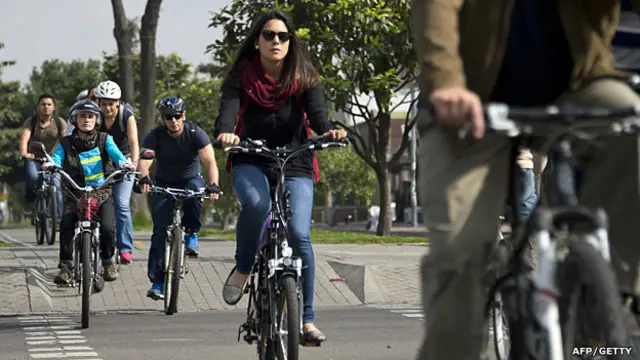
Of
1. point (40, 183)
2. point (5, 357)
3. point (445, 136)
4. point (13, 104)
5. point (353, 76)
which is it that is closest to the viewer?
point (445, 136)

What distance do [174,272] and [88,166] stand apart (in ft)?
3.72

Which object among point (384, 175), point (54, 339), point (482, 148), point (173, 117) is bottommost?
point (54, 339)

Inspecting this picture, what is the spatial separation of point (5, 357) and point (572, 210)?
5.71m

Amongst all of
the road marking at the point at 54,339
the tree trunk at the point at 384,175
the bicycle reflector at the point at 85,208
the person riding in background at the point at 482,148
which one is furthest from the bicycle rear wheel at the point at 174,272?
the tree trunk at the point at 384,175

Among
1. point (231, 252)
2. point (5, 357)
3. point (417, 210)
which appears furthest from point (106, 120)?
point (417, 210)

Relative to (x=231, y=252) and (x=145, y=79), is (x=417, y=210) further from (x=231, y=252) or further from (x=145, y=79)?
(x=231, y=252)

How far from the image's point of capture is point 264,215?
22.5 feet

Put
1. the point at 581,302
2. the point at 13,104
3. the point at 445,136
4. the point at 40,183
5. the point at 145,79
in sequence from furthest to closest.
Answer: the point at 13,104
the point at 145,79
the point at 40,183
the point at 445,136
the point at 581,302

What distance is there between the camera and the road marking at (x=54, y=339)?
336 inches

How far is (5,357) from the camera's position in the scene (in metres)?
8.37

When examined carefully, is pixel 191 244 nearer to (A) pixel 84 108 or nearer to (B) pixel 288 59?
(A) pixel 84 108

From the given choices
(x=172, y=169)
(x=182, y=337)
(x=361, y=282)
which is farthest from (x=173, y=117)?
(x=182, y=337)

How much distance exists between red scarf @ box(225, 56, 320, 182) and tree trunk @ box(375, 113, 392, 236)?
18.1 m

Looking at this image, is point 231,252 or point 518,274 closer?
point 518,274
